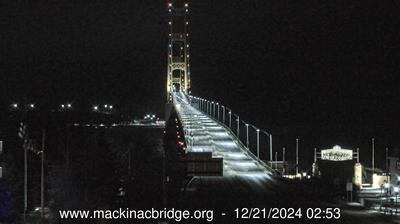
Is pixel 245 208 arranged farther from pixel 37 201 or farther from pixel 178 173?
pixel 178 173

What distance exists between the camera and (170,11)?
557 feet

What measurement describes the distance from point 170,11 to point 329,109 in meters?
41.0

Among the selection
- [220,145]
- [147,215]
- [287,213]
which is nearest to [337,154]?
[220,145]

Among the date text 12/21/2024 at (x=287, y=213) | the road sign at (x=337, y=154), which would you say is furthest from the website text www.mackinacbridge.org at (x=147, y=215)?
the road sign at (x=337, y=154)

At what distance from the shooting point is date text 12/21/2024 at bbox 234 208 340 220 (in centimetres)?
3173

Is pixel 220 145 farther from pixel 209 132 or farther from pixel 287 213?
pixel 287 213

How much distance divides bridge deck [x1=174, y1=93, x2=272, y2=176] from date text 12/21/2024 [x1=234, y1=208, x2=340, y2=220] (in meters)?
23.4

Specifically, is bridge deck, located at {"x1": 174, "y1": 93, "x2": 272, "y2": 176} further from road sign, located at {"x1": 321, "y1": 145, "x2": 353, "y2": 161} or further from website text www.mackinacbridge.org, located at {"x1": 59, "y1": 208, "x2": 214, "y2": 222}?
website text www.mackinacbridge.org, located at {"x1": 59, "y1": 208, "x2": 214, "y2": 222}

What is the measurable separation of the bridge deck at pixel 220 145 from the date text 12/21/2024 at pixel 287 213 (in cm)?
2340

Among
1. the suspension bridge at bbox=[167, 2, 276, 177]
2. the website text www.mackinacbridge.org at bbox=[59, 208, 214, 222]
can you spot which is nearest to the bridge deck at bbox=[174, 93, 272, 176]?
the suspension bridge at bbox=[167, 2, 276, 177]

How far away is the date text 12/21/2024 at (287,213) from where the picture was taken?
104 feet

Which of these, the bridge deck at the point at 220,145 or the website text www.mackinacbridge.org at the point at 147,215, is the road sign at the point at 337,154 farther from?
the website text www.mackinacbridge.org at the point at 147,215

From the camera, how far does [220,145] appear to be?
78500mm

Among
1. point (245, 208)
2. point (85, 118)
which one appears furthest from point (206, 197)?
point (85, 118)
